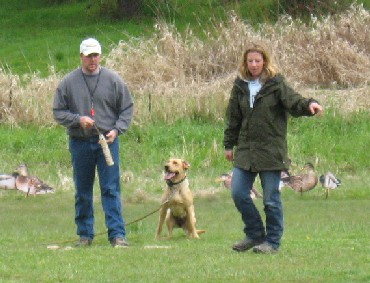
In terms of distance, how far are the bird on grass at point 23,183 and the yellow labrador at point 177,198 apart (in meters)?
4.07

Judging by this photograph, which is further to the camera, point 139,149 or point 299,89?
point 299,89

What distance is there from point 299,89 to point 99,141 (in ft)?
40.8

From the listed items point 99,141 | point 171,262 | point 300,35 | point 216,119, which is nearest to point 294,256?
point 171,262

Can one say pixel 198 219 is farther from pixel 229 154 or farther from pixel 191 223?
pixel 229 154

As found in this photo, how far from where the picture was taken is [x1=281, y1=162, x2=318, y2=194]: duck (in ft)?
49.7

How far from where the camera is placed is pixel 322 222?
13414mm

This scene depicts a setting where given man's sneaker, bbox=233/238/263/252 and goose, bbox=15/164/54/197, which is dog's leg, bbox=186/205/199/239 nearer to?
man's sneaker, bbox=233/238/263/252

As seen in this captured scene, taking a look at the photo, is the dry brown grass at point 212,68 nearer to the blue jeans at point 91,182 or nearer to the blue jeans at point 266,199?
the blue jeans at point 91,182

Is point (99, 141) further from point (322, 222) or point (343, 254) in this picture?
point (322, 222)

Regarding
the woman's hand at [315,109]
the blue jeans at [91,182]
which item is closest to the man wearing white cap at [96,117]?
the blue jeans at [91,182]

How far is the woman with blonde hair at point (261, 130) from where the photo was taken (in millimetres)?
9508

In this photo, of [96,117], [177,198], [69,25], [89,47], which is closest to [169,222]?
[177,198]

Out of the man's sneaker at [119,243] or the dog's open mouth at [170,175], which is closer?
the man's sneaker at [119,243]

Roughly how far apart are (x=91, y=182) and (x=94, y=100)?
0.84m
